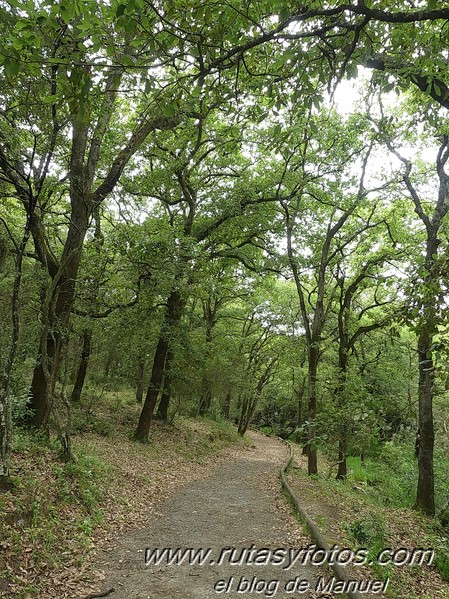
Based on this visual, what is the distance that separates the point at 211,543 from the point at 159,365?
8728mm

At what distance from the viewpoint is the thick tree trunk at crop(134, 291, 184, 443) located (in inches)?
559

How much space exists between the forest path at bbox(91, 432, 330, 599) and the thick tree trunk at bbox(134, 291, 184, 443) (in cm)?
337

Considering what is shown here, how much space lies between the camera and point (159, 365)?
15.1 m

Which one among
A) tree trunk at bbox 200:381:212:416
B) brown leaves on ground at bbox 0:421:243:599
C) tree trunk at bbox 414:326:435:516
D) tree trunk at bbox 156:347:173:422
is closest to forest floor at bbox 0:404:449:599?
brown leaves on ground at bbox 0:421:243:599

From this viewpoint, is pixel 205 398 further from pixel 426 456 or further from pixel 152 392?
pixel 426 456

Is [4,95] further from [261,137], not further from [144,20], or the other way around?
[261,137]

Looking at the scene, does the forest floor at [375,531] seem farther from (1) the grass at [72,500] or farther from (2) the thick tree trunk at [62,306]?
(2) the thick tree trunk at [62,306]

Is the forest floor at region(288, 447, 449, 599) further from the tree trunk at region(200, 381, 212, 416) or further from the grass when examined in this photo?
the tree trunk at region(200, 381, 212, 416)

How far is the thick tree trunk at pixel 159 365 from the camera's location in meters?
14.2

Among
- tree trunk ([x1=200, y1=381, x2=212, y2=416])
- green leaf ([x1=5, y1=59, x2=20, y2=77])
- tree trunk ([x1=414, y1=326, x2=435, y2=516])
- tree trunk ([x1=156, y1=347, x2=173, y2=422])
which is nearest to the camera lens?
green leaf ([x1=5, y1=59, x2=20, y2=77])

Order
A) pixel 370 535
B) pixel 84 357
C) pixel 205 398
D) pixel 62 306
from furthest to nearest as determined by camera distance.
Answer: pixel 205 398, pixel 84 357, pixel 62 306, pixel 370 535

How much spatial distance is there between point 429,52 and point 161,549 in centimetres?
720

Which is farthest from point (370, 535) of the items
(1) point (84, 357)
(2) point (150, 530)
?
(1) point (84, 357)

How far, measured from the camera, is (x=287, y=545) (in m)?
6.79
